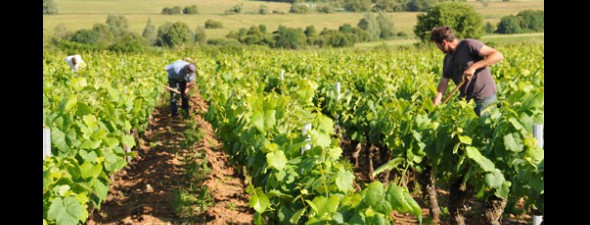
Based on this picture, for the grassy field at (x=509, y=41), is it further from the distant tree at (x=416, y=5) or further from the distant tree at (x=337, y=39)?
the distant tree at (x=416, y=5)

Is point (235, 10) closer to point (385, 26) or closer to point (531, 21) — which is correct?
point (385, 26)

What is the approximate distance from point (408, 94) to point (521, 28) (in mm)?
48216

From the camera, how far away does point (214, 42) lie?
167ft

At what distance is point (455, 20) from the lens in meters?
46.2

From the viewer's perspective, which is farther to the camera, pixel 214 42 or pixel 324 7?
pixel 324 7

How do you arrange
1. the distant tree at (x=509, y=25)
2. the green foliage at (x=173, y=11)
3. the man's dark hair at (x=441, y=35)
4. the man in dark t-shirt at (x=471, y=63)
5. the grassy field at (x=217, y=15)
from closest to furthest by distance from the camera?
the man in dark t-shirt at (x=471, y=63) < the man's dark hair at (x=441, y=35) < the distant tree at (x=509, y=25) < the grassy field at (x=217, y=15) < the green foliage at (x=173, y=11)

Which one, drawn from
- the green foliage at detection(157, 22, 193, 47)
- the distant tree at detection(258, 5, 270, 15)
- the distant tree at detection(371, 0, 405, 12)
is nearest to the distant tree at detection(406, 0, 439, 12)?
the distant tree at detection(371, 0, 405, 12)

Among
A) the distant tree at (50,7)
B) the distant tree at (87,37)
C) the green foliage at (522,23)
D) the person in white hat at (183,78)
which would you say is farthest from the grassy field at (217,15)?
the person in white hat at (183,78)

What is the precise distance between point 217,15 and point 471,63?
68.4 meters

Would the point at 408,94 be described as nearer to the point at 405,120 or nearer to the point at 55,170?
the point at 405,120

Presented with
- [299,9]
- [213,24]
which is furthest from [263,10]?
[213,24]

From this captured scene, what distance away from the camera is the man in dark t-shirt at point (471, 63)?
5.22 metres

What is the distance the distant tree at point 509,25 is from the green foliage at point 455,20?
608cm
